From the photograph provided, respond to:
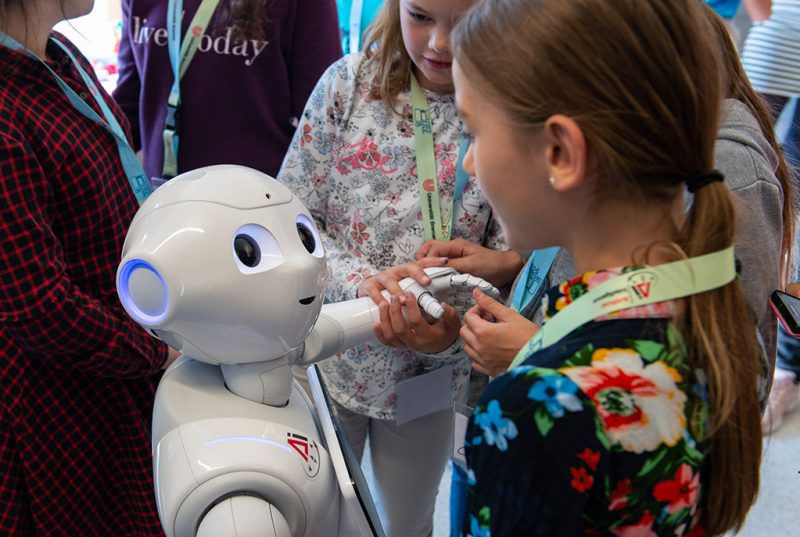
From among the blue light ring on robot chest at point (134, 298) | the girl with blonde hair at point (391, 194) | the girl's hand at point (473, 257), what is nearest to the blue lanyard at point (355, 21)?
the girl with blonde hair at point (391, 194)

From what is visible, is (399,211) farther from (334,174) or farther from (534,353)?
(534,353)

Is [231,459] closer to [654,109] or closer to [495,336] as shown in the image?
[495,336]

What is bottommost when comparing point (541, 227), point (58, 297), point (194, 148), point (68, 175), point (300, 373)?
point (300, 373)

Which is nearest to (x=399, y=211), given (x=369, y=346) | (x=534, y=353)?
(x=369, y=346)

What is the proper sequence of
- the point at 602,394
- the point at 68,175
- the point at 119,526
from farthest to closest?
the point at 119,526
the point at 68,175
the point at 602,394

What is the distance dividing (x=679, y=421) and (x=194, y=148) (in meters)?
1.31

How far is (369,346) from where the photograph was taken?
124 centimetres

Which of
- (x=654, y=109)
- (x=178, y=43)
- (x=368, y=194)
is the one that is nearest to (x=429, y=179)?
(x=368, y=194)

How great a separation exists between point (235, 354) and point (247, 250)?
13cm

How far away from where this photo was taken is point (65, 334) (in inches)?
36.6

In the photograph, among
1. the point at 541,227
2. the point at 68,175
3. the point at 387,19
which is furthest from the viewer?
the point at 387,19

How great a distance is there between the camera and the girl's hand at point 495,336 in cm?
89

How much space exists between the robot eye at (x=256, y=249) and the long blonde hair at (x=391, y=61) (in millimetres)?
486

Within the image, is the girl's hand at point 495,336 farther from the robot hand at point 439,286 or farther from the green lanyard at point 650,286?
the green lanyard at point 650,286
